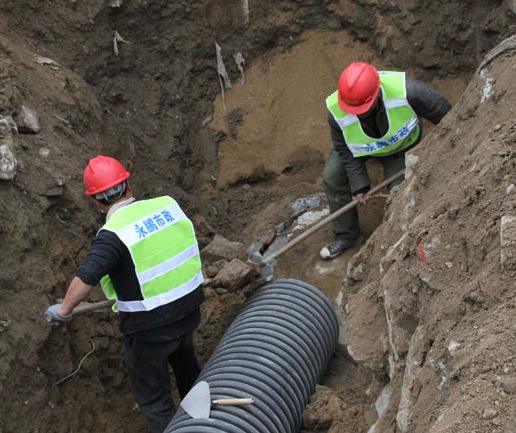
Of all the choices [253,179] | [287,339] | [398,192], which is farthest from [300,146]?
[287,339]

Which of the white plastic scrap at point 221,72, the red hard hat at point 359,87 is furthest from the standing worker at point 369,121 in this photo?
the white plastic scrap at point 221,72

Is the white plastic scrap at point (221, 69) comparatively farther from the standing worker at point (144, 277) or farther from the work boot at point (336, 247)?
the standing worker at point (144, 277)

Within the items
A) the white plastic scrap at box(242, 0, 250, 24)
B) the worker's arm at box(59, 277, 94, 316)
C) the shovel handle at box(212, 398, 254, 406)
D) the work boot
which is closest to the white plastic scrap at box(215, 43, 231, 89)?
the white plastic scrap at box(242, 0, 250, 24)

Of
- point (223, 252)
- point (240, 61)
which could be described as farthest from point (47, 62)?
point (223, 252)

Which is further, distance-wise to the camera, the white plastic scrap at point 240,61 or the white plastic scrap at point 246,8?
the white plastic scrap at point 240,61

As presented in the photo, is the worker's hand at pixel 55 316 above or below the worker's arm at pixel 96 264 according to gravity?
below

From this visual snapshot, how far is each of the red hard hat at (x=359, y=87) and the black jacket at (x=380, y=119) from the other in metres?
0.19

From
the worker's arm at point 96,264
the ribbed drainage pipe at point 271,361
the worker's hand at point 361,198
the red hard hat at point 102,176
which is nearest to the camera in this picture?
the worker's arm at point 96,264

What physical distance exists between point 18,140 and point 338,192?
105 inches

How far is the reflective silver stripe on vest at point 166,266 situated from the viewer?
443 centimetres

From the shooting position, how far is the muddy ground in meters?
3.28

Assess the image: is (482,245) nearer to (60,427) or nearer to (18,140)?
(60,427)

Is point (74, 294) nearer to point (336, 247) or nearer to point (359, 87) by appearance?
point (359, 87)

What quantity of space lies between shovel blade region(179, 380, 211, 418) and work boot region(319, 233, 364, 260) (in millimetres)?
2344
